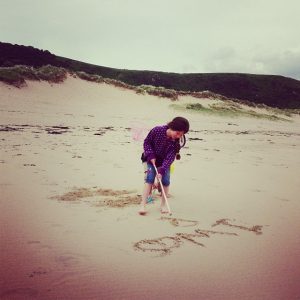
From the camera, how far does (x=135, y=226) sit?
3.54 meters

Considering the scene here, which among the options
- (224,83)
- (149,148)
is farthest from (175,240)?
(224,83)

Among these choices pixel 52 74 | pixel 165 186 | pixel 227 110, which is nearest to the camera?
pixel 165 186

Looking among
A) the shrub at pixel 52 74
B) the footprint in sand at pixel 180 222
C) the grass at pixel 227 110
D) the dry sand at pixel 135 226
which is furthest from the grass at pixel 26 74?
the footprint in sand at pixel 180 222

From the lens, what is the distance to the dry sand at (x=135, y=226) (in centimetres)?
250

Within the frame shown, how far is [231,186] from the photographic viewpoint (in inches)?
214

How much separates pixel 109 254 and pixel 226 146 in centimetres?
736

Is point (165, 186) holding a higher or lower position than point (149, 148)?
lower

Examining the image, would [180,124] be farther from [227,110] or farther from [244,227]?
[227,110]

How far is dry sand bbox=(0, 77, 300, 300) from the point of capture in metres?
2.50

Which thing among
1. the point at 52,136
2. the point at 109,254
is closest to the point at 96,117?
the point at 52,136

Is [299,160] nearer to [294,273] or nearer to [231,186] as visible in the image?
[231,186]

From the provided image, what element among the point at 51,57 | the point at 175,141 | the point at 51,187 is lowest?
A: the point at 51,187

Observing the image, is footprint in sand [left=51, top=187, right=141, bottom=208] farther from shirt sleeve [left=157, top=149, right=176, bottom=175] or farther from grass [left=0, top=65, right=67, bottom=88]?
grass [left=0, top=65, right=67, bottom=88]

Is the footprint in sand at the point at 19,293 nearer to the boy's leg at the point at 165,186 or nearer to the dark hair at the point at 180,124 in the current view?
the boy's leg at the point at 165,186
